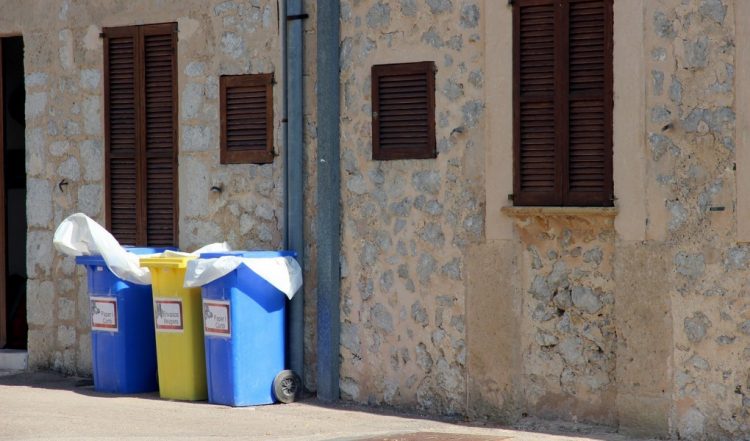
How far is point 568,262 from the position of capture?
334 inches

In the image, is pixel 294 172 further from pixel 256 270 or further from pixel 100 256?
pixel 100 256

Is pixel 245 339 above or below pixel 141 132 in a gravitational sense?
below

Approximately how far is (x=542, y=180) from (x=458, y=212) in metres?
0.65

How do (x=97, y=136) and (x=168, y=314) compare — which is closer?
(x=168, y=314)

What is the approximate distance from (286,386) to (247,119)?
200 cm

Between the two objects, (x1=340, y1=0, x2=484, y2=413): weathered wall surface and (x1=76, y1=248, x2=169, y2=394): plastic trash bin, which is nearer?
(x1=340, y1=0, x2=484, y2=413): weathered wall surface

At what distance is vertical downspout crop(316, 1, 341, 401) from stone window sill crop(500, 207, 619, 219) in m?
1.40

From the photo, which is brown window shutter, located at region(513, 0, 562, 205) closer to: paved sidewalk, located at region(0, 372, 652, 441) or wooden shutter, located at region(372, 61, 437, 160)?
wooden shutter, located at region(372, 61, 437, 160)

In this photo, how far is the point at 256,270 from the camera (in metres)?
9.35

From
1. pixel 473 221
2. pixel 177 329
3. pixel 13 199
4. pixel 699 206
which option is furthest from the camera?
pixel 13 199

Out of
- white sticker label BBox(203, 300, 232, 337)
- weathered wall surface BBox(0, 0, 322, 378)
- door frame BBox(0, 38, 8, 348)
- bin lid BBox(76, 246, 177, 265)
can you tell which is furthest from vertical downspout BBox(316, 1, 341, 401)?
door frame BBox(0, 38, 8, 348)

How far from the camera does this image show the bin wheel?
958cm

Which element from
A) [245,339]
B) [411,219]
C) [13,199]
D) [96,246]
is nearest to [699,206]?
[411,219]

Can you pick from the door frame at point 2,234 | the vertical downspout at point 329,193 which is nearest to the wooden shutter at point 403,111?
the vertical downspout at point 329,193
